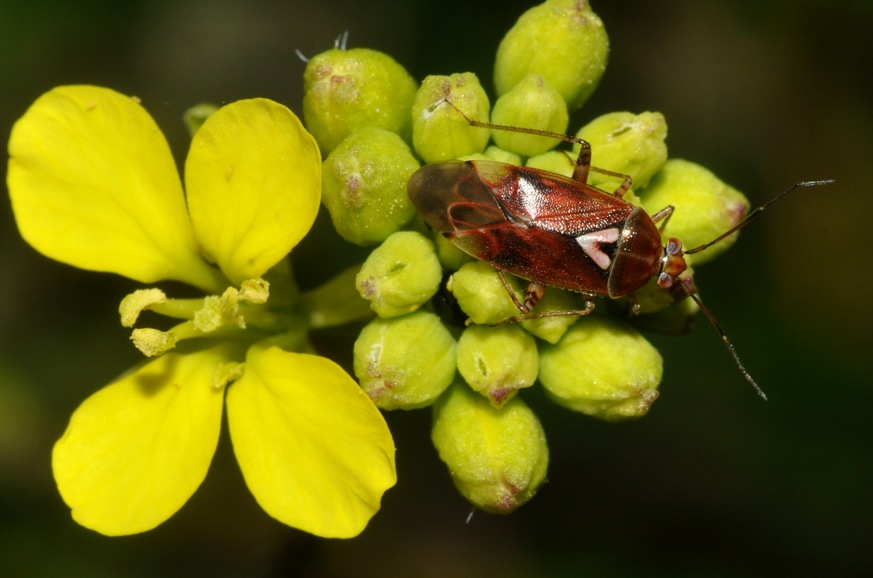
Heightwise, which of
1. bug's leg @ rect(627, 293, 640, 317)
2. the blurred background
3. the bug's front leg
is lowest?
the blurred background

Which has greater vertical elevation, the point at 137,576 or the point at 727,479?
the point at 727,479

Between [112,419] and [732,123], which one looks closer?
[112,419]

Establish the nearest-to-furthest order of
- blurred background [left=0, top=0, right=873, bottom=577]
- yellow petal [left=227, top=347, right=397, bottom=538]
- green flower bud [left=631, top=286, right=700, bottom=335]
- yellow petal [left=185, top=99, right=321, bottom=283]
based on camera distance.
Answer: yellow petal [left=227, top=347, right=397, bottom=538]
yellow petal [left=185, top=99, right=321, bottom=283]
green flower bud [left=631, top=286, right=700, bottom=335]
blurred background [left=0, top=0, right=873, bottom=577]

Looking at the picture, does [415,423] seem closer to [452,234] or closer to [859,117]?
[452,234]

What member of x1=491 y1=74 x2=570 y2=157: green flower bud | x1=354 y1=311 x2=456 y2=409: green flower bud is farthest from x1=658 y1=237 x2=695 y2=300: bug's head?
x1=354 y1=311 x2=456 y2=409: green flower bud

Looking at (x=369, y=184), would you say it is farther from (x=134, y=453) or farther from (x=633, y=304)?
(x=134, y=453)

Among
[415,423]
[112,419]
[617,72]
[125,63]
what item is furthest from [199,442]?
[617,72]

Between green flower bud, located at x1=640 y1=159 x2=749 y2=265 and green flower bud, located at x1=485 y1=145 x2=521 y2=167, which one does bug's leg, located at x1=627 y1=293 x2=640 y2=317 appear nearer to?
green flower bud, located at x1=640 y1=159 x2=749 y2=265
